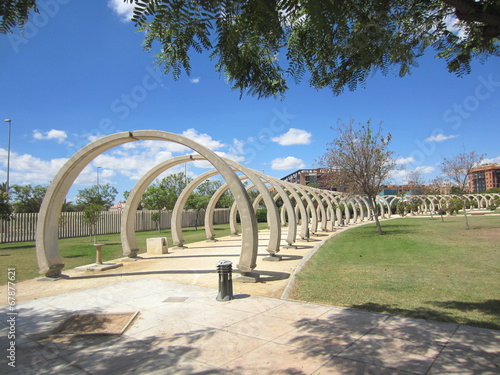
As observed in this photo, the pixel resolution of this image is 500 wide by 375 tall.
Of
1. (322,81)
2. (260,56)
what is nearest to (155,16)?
(260,56)

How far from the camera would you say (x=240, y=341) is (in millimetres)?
4746

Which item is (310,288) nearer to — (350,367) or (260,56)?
(350,367)

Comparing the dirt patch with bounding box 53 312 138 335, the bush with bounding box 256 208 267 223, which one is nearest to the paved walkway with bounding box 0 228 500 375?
the dirt patch with bounding box 53 312 138 335

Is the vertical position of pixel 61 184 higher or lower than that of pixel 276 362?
higher

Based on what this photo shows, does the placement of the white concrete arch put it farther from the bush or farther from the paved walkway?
the bush

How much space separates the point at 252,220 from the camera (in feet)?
27.8

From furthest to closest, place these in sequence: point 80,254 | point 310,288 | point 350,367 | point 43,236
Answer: point 80,254 → point 43,236 → point 310,288 → point 350,367

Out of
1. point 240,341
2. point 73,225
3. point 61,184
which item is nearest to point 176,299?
point 240,341

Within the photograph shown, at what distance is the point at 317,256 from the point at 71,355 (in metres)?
9.46

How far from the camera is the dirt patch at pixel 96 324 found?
536 centimetres

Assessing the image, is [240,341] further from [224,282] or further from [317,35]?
[317,35]

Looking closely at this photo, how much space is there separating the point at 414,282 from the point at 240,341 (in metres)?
5.07

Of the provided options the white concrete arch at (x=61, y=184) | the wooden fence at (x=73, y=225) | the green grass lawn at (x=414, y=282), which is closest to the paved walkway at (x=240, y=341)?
the green grass lawn at (x=414, y=282)

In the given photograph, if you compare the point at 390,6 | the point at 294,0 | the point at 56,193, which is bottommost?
the point at 56,193
